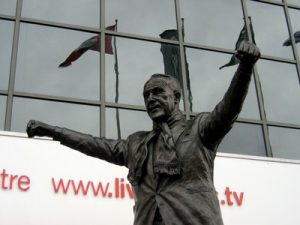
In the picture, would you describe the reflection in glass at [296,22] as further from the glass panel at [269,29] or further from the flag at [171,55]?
the flag at [171,55]

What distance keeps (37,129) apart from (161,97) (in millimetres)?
782

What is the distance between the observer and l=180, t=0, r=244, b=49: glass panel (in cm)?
1430

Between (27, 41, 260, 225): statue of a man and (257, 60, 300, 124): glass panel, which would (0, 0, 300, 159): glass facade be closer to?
(257, 60, 300, 124): glass panel

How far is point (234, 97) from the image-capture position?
2.98 m

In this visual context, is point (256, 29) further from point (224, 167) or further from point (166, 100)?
point (166, 100)

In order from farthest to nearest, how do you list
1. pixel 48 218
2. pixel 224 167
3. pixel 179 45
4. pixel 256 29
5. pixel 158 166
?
1. pixel 256 29
2. pixel 179 45
3. pixel 224 167
4. pixel 48 218
5. pixel 158 166

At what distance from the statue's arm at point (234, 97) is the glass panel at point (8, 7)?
10.5 metres

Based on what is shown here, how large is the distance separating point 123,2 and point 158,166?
1125 centimetres

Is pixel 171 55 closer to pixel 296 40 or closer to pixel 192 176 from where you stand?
pixel 296 40

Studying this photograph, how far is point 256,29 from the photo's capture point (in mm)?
14969

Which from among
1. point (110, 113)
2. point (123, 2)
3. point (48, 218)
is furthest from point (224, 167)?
point (123, 2)

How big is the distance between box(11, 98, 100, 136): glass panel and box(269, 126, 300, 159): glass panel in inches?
170

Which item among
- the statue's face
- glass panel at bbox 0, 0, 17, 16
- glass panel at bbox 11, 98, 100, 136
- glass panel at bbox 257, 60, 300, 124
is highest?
glass panel at bbox 0, 0, 17, 16

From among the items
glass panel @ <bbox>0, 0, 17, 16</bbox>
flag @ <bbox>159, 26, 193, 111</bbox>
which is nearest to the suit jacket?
flag @ <bbox>159, 26, 193, 111</bbox>
